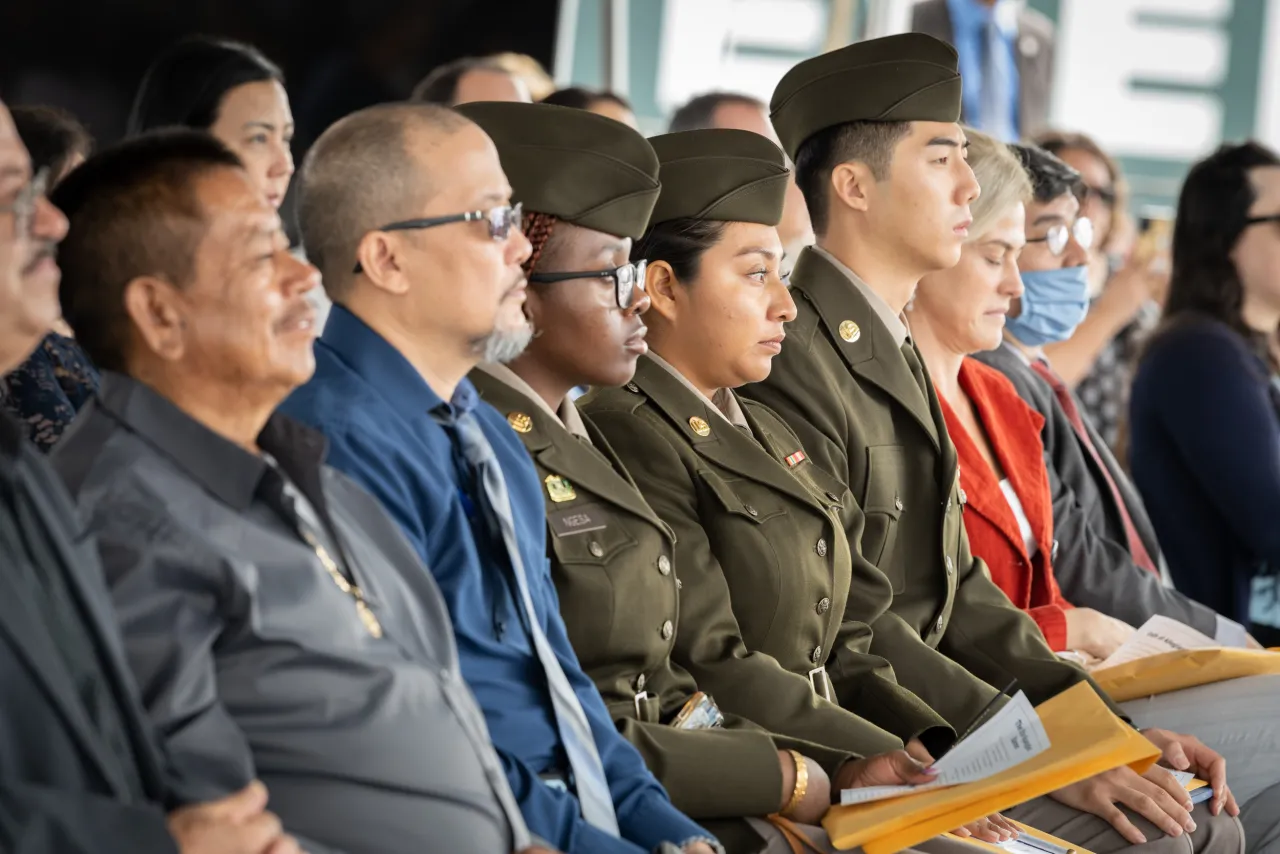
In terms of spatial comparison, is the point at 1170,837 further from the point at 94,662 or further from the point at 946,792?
the point at 94,662

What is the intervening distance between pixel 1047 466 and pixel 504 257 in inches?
82.9

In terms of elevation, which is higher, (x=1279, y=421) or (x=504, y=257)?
(x=504, y=257)

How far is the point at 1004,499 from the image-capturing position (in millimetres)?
3541

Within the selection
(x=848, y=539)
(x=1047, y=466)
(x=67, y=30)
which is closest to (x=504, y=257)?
(x=848, y=539)

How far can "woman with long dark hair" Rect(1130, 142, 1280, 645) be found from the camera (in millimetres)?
4156

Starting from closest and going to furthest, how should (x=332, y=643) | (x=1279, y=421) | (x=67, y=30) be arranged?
(x=332, y=643)
(x=1279, y=421)
(x=67, y=30)

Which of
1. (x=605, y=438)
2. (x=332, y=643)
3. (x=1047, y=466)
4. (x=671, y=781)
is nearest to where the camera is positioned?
(x=332, y=643)

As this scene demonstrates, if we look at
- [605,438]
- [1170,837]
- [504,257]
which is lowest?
[1170,837]

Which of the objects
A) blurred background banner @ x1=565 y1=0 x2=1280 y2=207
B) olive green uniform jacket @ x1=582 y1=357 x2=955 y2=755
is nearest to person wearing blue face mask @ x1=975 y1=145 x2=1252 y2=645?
olive green uniform jacket @ x1=582 y1=357 x2=955 y2=755

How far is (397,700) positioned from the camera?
1.82 metres

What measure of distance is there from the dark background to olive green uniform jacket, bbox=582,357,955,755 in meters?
3.28

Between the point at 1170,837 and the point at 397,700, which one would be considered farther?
the point at 1170,837

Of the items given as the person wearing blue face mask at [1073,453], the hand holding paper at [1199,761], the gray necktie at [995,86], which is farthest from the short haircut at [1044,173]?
the gray necktie at [995,86]

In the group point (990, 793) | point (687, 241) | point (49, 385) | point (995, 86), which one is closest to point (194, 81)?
point (49, 385)
